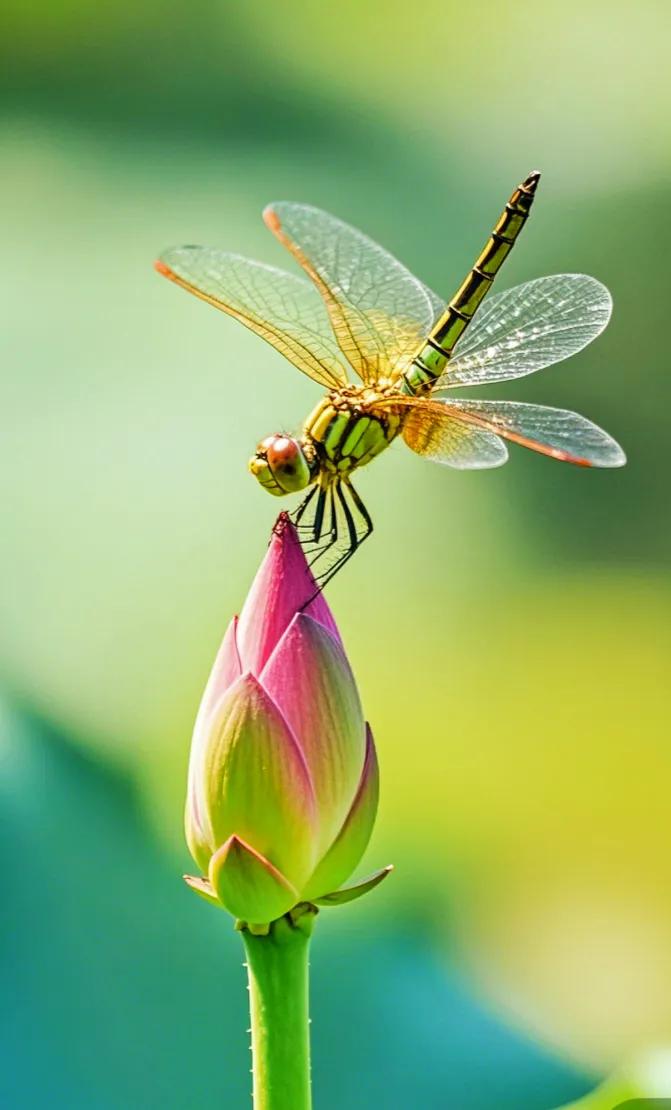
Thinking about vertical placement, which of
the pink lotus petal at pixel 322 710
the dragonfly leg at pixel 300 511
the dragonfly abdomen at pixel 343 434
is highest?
the dragonfly abdomen at pixel 343 434

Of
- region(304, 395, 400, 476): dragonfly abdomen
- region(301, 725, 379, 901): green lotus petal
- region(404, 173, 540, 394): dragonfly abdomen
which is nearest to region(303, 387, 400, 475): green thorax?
region(304, 395, 400, 476): dragonfly abdomen

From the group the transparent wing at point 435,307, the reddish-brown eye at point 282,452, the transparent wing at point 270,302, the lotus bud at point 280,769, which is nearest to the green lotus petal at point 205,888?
the lotus bud at point 280,769

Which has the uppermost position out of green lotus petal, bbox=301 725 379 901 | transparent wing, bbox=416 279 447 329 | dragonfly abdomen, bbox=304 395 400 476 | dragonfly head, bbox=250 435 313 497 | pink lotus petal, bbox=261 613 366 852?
transparent wing, bbox=416 279 447 329

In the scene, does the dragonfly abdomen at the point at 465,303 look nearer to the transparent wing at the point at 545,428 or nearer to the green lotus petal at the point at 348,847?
the transparent wing at the point at 545,428

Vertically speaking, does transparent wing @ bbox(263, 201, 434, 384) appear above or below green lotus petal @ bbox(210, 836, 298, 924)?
above

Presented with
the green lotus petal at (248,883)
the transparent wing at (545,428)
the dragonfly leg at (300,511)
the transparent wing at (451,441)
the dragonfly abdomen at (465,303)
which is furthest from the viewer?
the dragonfly abdomen at (465,303)

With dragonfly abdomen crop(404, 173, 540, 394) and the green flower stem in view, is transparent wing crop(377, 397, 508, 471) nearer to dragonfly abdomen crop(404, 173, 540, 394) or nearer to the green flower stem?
dragonfly abdomen crop(404, 173, 540, 394)

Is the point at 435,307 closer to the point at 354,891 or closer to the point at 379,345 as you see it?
the point at 379,345
